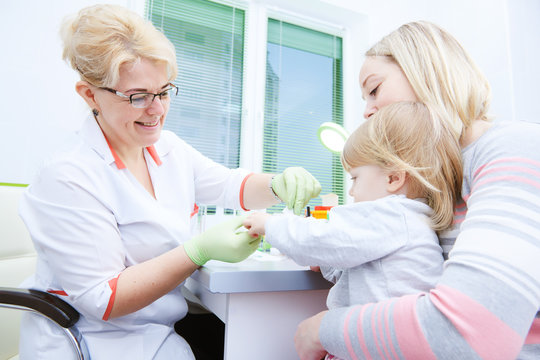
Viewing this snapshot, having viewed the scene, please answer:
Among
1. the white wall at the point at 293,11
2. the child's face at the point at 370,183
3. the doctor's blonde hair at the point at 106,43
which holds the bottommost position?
the child's face at the point at 370,183

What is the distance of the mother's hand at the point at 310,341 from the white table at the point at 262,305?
11cm

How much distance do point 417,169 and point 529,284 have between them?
305 millimetres

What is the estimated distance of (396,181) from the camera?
0.79 meters

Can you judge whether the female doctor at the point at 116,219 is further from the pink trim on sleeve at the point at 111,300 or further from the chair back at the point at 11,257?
the chair back at the point at 11,257

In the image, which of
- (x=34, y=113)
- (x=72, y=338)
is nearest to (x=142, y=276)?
(x=72, y=338)

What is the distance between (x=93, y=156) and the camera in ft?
3.23

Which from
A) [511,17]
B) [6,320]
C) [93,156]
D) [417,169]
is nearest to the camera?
[417,169]

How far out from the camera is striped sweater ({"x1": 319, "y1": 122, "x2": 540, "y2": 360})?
1.60ft

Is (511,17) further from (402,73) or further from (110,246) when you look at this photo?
(110,246)

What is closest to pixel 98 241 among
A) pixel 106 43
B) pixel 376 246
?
pixel 106 43

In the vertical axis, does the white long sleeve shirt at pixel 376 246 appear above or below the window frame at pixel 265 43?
below

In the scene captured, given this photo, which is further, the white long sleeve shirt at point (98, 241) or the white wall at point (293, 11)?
the white wall at point (293, 11)

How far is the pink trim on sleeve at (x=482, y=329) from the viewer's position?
0.48m

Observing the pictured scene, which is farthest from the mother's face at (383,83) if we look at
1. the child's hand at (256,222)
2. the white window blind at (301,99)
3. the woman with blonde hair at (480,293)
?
the white window blind at (301,99)
